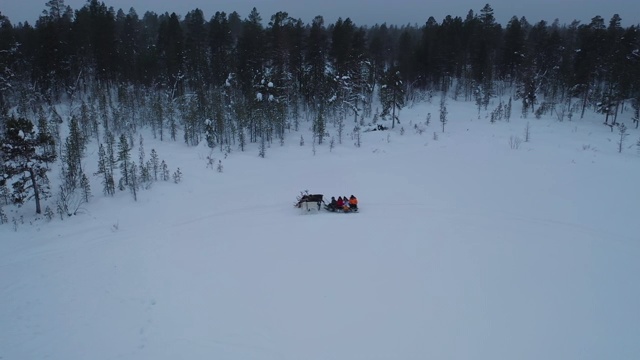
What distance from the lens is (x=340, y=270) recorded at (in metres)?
12.6

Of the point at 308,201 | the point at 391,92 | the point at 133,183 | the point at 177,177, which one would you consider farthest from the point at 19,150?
the point at 391,92

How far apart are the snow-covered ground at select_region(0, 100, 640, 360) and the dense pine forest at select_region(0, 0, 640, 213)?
10.7m

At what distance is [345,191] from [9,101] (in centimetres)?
3267

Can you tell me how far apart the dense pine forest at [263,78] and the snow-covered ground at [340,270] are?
1075cm

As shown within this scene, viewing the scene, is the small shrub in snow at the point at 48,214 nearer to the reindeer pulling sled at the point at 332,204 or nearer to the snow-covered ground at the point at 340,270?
the snow-covered ground at the point at 340,270

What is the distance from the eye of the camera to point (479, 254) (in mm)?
13539

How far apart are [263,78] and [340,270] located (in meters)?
25.0

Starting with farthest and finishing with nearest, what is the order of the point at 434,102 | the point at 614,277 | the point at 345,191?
1. the point at 434,102
2. the point at 345,191
3. the point at 614,277

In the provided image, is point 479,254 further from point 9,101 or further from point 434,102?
point 9,101

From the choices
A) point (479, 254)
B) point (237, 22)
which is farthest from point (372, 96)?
point (237, 22)

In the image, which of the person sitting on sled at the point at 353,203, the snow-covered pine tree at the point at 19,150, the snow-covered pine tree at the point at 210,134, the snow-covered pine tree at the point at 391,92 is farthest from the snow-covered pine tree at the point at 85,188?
the snow-covered pine tree at the point at 391,92

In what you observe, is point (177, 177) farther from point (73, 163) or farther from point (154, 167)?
point (73, 163)

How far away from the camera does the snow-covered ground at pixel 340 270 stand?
958 cm

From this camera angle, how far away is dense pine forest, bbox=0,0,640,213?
103ft
